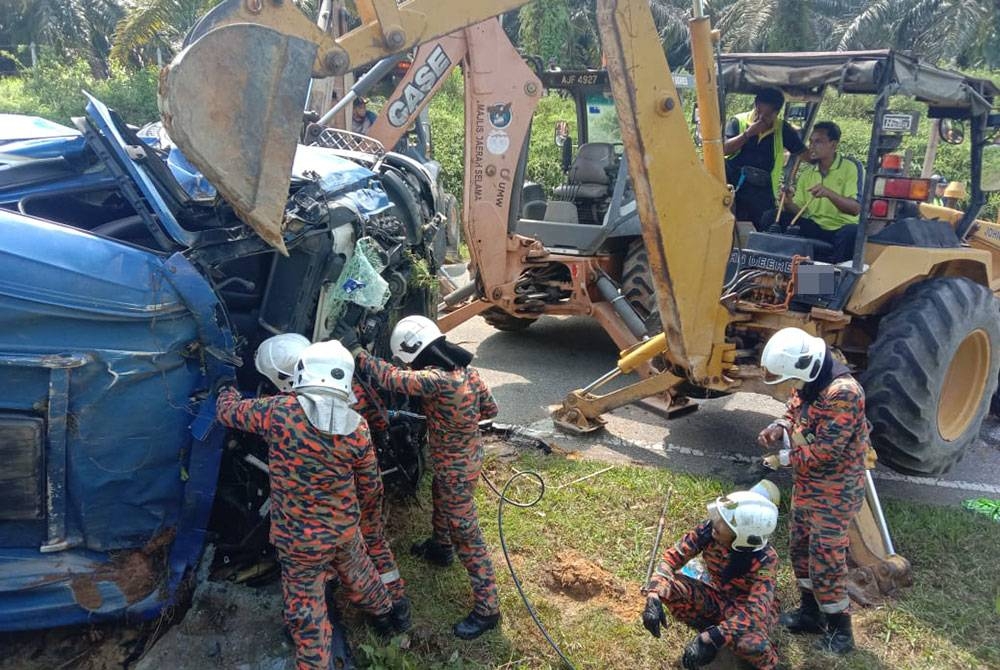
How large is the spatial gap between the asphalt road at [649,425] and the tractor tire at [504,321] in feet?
0.57

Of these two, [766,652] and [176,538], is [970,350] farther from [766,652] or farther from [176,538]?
[176,538]

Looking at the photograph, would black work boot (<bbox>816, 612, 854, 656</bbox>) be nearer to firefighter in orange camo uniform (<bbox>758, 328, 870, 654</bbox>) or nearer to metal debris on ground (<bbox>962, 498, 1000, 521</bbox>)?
firefighter in orange camo uniform (<bbox>758, 328, 870, 654</bbox>)

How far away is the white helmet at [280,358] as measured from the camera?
11.3 feet

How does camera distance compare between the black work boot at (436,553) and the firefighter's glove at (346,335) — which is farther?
the black work boot at (436,553)

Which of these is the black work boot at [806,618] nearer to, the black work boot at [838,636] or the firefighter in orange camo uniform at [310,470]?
the black work boot at [838,636]

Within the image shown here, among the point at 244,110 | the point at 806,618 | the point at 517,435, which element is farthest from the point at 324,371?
the point at 517,435

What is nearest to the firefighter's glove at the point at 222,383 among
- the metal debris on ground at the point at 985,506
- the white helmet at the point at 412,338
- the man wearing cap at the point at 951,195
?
the white helmet at the point at 412,338

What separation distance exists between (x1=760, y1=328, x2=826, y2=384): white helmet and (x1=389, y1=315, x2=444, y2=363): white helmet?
5.21ft

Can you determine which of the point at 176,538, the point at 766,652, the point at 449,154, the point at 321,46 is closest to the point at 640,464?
the point at 766,652

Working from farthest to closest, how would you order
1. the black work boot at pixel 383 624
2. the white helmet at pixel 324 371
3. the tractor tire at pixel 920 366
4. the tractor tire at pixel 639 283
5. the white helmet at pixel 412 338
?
the tractor tire at pixel 639 283 → the tractor tire at pixel 920 366 → the white helmet at pixel 412 338 → the black work boot at pixel 383 624 → the white helmet at pixel 324 371

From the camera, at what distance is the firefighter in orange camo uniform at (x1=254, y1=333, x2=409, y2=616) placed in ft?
11.4

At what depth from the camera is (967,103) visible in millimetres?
5359

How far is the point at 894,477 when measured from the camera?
566 cm

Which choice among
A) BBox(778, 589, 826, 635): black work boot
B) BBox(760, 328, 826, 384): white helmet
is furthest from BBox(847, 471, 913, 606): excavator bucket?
BBox(760, 328, 826, 384): white helmet
